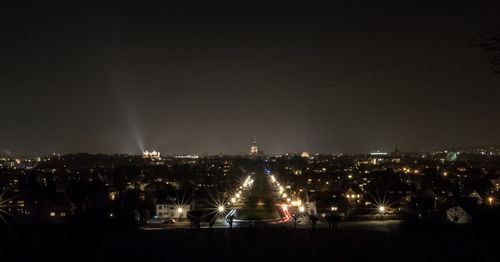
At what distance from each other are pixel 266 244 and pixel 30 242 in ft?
7.11

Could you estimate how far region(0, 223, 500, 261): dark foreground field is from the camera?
13.1 feet

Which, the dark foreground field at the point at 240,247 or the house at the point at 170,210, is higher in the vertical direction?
the house at the point at 170,210

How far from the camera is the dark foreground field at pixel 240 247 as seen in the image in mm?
3984

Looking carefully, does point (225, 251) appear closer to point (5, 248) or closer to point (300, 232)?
point (300, 232)

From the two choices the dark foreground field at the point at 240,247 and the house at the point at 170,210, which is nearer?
the dark foreground field at the point at 240,247

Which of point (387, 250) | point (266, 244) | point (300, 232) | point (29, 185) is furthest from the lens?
point (29, 185)

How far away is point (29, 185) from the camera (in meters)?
25.8

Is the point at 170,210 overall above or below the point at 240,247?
above

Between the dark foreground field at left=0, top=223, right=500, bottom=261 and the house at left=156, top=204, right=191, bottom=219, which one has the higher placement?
the house at left=156, top=204, right=191, bottom=219

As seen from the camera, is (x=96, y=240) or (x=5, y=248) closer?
(x=5, y=248)

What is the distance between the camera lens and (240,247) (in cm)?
433

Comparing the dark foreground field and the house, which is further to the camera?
the house

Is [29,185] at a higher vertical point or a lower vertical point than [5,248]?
higher

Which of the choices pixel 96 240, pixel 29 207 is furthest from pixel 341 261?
pixel 29 207
